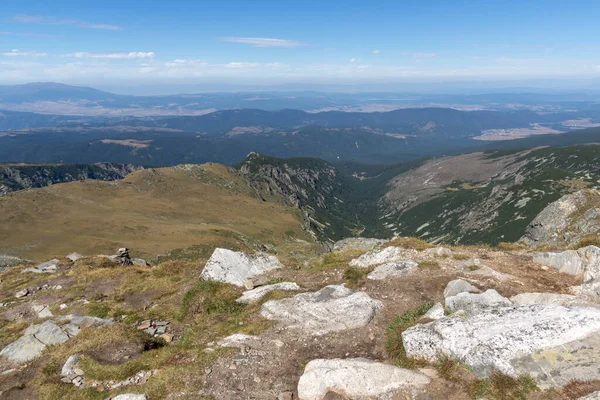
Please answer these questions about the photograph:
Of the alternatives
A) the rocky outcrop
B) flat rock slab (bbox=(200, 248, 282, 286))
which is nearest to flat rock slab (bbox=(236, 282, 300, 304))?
flat rock slab (bbox=(200, 248, 282, 286))

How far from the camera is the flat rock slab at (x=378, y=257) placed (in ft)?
93.1

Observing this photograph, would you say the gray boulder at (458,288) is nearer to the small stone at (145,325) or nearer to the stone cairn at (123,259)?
the small stone at (145,325)

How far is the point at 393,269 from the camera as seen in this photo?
25766 mm

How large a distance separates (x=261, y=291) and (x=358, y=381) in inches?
494

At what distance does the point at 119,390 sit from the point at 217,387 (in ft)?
14.1

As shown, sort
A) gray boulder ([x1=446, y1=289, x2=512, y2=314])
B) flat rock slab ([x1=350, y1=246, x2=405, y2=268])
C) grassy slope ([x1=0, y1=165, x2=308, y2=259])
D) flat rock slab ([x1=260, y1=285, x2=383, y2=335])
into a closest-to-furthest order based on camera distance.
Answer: gray boulder ([x1=446, y1=289, x2=512, y2=314])
flat rock slab ([x1=260, y1=285, x2=383, y2=335])
flat rock slab ([x1=350, y1=246, x2=405, y2=268])
grassy slope ([x1=0, y1=165, x2=308, y2=259])

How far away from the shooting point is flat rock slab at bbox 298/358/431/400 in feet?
43.3

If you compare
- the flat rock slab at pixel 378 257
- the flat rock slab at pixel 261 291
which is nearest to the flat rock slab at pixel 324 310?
the flat rock slab at pixel 261 291

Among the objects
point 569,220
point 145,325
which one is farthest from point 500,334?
point 569,220

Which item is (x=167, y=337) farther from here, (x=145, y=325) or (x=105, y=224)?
(x=105, y=224)

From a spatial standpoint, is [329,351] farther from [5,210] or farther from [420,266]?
[5,210]

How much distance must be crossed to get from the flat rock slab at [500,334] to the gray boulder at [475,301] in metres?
2.17

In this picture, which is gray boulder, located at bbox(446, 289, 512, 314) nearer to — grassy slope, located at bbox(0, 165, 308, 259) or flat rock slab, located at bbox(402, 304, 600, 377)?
flat rock slab, located at bbox(402, 304, 600, 377)

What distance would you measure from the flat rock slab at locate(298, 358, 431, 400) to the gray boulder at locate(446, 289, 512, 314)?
5894mm
